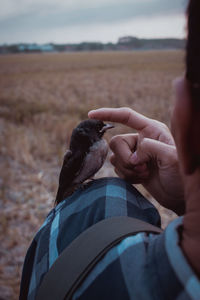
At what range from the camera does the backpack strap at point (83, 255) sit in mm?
1031

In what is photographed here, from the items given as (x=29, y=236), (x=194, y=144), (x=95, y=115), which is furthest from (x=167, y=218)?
(x=194, y=144)

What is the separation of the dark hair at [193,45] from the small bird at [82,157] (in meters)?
2.01

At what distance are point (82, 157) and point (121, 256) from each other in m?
1.72

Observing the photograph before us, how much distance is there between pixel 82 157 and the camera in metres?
2.70

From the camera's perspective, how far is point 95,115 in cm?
224

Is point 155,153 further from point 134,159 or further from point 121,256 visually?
point 121,256

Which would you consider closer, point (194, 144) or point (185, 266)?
point (194, 144)

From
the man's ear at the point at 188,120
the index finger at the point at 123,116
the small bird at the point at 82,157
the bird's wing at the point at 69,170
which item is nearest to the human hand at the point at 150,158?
the index finger at the point at 123,116

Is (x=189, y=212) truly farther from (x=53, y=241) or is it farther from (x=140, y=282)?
(x=53, y=241)

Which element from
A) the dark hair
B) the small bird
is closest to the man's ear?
the dark hair

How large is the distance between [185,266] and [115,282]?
289 mm

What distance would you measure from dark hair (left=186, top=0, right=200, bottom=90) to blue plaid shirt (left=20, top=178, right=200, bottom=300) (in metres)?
0.54

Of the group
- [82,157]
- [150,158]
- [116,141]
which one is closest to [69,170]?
[82,157]

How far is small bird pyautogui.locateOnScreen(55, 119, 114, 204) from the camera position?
8.75 feet
